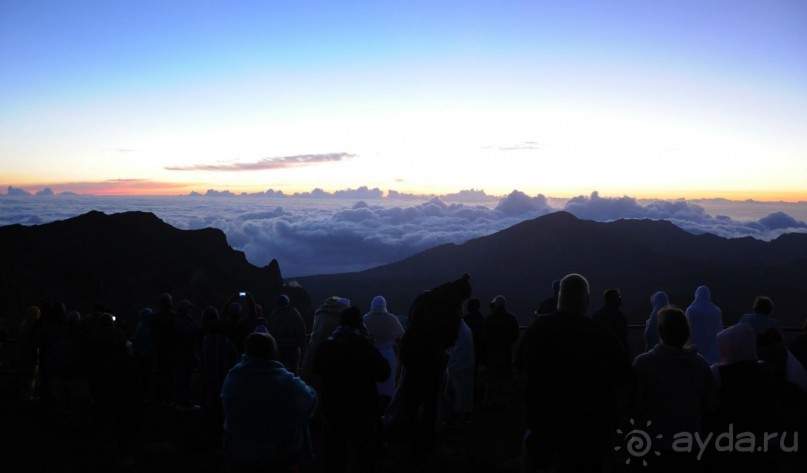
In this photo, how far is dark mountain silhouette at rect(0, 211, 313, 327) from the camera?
38.3 meters

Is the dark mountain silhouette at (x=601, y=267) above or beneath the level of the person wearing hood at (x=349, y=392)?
beneath

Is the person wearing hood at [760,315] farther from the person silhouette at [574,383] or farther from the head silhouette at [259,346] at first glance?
the head silhouette at [259,346]

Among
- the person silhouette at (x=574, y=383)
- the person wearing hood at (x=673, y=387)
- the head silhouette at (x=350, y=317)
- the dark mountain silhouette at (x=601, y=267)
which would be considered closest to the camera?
the person silhouette at (x=574, y=383)

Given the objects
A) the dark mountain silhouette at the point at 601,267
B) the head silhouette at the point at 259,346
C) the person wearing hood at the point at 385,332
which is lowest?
the dark mountain silhouette at the point at 601,267

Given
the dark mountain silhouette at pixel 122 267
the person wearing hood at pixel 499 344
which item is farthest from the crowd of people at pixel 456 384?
the dark mountain silhouette at pixel 122 267

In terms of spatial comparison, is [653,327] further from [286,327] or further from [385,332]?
[286,327]

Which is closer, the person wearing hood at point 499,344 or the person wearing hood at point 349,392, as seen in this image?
the person wearing hood at point 349,392

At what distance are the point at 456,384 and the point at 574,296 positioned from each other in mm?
4474

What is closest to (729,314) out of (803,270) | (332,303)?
(803,270)

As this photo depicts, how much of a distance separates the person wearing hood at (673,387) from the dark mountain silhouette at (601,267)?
8469 centimetres

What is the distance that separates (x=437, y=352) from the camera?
604 cm

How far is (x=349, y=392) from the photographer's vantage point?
5.15 m

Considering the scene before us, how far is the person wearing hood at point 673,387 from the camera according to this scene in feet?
14.0

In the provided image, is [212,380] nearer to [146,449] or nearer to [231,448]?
[146,449]
